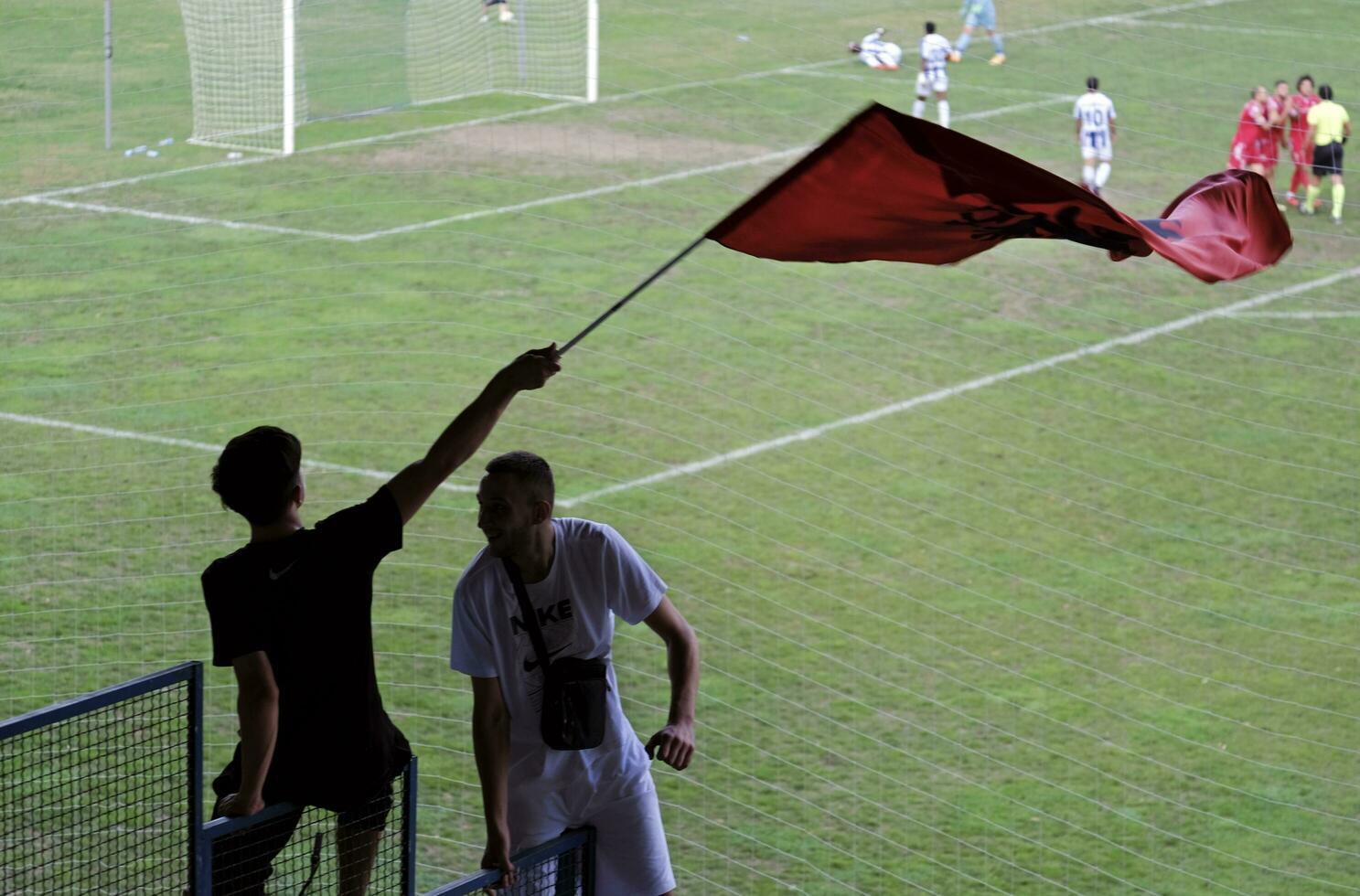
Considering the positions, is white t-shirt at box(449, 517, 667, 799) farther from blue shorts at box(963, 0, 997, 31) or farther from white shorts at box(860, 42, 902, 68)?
blue shorts at box(963, 0, 997, 31)

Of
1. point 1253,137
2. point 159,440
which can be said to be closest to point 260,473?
point 159,440

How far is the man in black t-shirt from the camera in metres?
3.38

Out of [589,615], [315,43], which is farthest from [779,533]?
[315,43]

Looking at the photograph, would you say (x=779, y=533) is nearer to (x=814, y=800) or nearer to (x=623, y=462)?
(x=623, y=462)

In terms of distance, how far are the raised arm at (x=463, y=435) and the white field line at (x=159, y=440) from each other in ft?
21.2

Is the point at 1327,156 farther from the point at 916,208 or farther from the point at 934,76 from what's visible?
the point at 916,208

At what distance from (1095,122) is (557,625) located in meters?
13.8

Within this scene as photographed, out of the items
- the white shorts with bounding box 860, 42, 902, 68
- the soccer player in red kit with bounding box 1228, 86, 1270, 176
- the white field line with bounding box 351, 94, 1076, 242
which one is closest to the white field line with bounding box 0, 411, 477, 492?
the white field line with bounding box 351, 94, 1076, 242

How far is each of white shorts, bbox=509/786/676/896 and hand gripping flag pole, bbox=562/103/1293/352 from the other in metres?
1.07

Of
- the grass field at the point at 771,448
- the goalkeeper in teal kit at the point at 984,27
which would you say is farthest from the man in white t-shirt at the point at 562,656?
the goalkeeper in teal kit at the point at 984,27

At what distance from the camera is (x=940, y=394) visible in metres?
12.2

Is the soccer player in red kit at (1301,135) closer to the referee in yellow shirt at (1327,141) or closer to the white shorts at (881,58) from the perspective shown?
the referee in yellow shirt at (1327,141)

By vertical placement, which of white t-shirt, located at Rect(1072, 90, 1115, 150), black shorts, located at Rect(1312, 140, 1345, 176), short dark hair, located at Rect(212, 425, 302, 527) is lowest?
short dark hair, located at Rect(212, 425, 302, 527)

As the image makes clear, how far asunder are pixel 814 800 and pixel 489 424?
3869 mm
